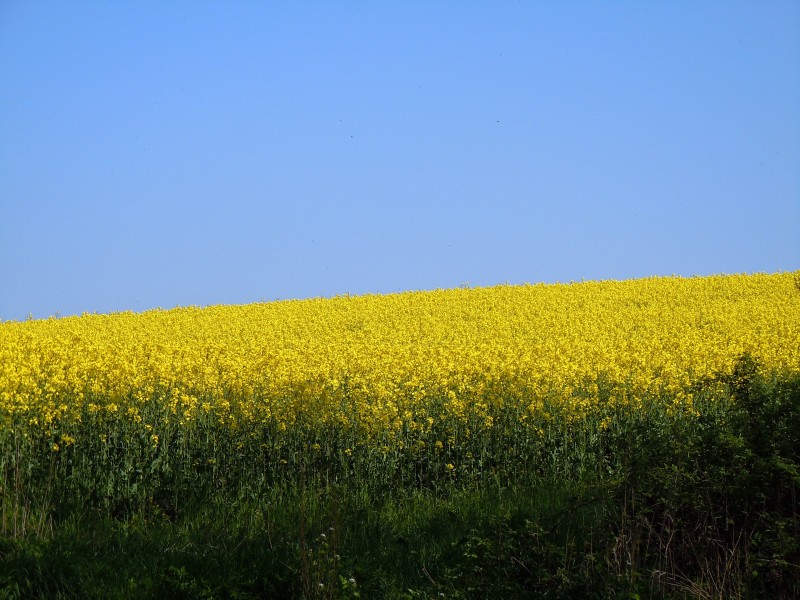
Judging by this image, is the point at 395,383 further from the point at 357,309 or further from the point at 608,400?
the point at 357,309

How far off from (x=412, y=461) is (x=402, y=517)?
1.86 metres

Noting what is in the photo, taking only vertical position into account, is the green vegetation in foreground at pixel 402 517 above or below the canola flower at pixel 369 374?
below

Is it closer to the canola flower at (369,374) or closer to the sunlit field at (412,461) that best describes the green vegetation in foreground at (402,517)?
the sunlit field at (412,461)

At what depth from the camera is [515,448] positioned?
38.3 feet

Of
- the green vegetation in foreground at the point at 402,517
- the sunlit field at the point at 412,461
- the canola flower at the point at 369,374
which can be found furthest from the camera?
the canola flower at the point at 369,374

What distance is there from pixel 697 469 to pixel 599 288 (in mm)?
28332

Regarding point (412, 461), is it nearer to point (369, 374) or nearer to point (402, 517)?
point (402, 517)

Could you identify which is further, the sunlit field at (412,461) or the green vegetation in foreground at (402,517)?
the sunlit field at (412,461)

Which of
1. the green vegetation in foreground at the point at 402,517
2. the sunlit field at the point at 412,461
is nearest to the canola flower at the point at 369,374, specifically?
the sunlit field at the point at 412,461

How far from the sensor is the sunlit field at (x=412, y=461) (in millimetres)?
7176

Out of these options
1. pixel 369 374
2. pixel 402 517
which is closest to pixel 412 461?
pixel 402 517

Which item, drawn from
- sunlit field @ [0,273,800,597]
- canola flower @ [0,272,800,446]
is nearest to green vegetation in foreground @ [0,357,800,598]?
sunlit field @ [0,273,800,597]

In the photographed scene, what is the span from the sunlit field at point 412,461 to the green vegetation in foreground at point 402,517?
1.2 inches

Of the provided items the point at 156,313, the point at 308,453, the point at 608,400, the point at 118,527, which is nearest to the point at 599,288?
the point at 156,313
